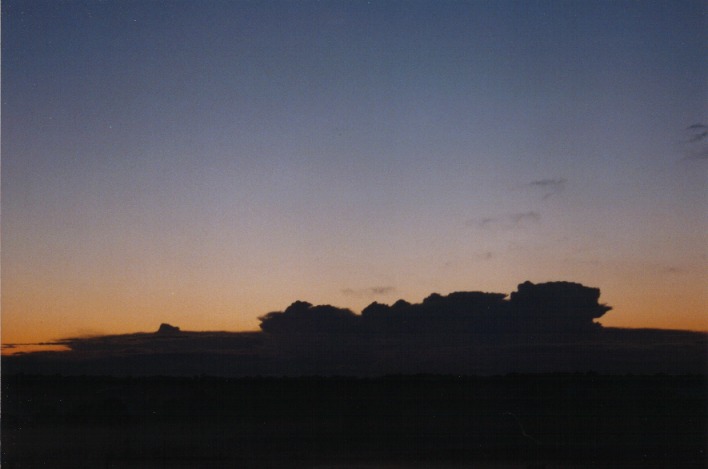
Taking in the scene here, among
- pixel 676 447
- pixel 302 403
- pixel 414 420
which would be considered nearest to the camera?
pixel 676 447

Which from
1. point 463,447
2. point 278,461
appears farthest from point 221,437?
point 463,447

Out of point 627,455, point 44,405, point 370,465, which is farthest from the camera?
point 44,405

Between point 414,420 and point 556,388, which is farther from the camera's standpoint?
point 556,388

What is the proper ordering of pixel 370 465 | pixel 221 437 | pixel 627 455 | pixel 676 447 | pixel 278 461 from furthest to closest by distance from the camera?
pixel 221 437 < pixel 676 447 < pixel 627 455 < pixel 278 461 < pixel 370 465

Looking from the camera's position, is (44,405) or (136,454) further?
(44,405)

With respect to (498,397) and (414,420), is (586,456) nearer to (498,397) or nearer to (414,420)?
(414,420)

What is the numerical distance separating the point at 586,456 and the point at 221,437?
53.6 ft

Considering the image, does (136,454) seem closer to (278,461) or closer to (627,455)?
(278,461)

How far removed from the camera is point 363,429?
3962 centimetres

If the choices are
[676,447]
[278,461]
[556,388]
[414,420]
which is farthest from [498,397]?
[278,461]

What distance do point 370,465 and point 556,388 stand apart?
4730cm

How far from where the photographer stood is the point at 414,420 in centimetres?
4397

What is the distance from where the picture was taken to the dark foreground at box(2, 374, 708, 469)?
29.7 m

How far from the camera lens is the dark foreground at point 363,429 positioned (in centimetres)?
2969
